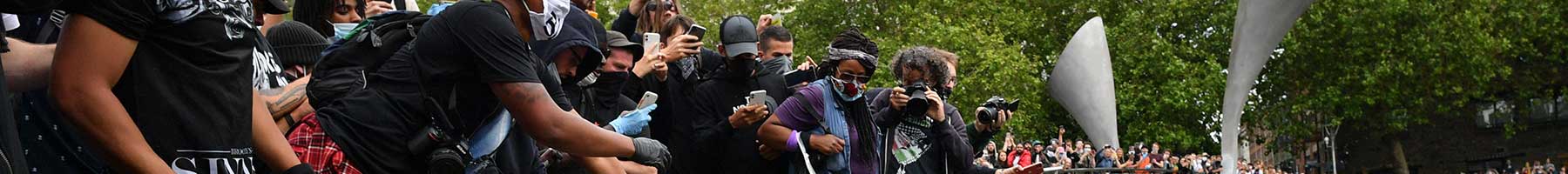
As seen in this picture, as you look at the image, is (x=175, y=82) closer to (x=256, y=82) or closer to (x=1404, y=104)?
(x=256, y=82)

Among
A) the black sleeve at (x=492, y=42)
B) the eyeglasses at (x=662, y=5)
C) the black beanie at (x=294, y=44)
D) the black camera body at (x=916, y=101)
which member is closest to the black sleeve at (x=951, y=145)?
the black camera body at (x=916, y=101)

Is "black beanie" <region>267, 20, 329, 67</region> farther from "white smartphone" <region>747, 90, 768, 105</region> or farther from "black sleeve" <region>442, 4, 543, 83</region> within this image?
"white smartphone" <region>747, 90, 768, 105</region>

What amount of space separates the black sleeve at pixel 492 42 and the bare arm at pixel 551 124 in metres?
0.02

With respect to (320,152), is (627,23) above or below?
above

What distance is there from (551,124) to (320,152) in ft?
1.60

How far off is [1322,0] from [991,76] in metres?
9.91

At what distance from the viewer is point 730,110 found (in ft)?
23.4

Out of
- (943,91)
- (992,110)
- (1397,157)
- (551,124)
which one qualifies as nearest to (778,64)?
(943,91)

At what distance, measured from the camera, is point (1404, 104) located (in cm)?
4450

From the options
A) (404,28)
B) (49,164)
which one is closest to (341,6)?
(404,28)

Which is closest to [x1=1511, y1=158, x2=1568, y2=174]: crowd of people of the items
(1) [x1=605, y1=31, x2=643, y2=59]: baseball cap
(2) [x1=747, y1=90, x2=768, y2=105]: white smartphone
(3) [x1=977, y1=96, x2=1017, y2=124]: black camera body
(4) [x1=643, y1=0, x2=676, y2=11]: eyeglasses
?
(3) [x1=977, y1=96, x2=1017, y2=124]: black camera body

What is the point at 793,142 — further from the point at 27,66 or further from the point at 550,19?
A: the point at 27,66

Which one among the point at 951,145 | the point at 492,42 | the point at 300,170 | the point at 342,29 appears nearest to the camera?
the point at 300,170

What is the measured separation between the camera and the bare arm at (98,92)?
2943 mm
